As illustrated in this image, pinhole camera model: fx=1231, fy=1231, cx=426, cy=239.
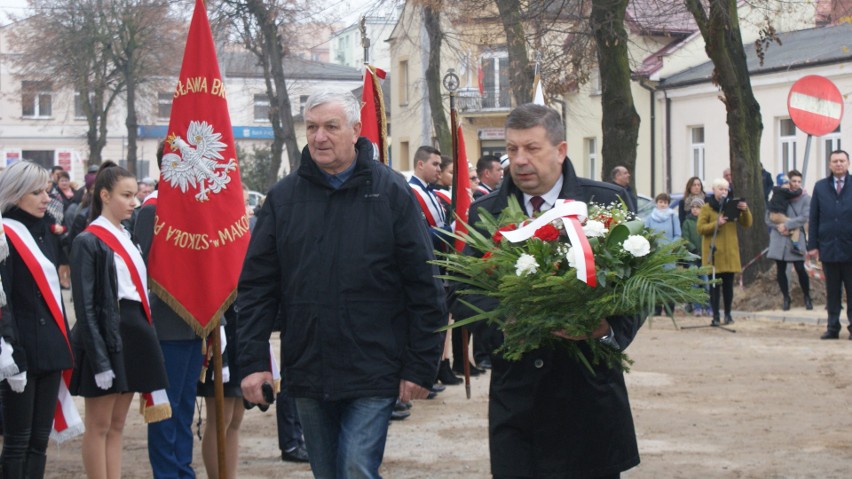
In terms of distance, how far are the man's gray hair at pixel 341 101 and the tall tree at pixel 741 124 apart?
1588 cm

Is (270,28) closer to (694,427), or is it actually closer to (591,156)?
(591,156)

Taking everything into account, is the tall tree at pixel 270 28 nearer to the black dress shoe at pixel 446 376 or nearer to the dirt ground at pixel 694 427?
the dirt ground at pixel 694 427

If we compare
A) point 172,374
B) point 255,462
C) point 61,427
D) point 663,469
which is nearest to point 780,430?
point 663,469

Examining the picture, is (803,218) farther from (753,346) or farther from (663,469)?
(663,469)

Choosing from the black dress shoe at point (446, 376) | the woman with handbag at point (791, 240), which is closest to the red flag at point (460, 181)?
the black dress shoe at point (446, 376)

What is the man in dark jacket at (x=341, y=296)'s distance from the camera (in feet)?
16.1

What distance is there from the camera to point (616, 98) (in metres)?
19.5

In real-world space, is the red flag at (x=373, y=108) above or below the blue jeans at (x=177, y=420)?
above

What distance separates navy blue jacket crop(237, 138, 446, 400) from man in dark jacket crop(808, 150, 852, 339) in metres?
10.9

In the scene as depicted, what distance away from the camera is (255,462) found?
8570 millimetres

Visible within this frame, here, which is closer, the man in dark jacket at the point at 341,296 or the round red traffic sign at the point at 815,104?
the man in dark jacket at the point at 341,296

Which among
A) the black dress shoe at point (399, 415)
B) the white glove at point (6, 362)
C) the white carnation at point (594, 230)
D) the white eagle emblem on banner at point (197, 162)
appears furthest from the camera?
the black dress shoe at point (399, 415)

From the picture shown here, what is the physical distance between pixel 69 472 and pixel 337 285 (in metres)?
4.21

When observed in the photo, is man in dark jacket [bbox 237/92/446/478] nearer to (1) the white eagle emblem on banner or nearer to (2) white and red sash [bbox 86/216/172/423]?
(2) white and red sash [bbox 86/216/172/423]
